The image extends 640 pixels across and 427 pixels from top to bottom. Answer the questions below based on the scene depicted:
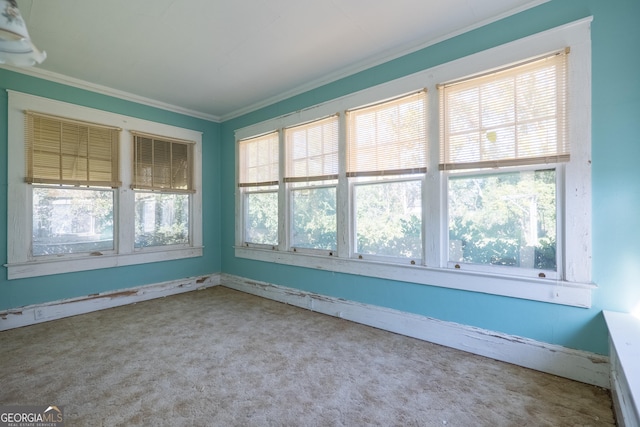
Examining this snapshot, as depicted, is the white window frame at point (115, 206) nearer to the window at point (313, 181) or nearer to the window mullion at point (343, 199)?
the window at point (313, 181)

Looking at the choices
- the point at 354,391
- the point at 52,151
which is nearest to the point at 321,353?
the point at 354,391

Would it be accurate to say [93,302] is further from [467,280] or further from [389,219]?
[467,280]

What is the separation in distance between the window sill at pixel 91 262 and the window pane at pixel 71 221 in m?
0.12

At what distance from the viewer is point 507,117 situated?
243 centimetres

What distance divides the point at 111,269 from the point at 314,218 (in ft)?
9.56

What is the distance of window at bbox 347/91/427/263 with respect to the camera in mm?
2936

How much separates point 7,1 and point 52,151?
109 inches

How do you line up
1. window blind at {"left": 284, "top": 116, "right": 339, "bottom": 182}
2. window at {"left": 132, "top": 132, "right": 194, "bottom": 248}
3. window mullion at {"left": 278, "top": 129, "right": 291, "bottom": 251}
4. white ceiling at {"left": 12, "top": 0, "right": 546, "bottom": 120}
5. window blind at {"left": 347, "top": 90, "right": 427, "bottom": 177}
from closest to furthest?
white ceiling at {"left": 12, "top": 0, "right": 546, "bottom": 120}
window blind at {"left": 347, "top": 90, "right": 427, "bottom": 177}
window blind at {"left": 284, "top": 116, "right": 339, "bottom": 182}
window mullion at {"left": 278, "top": 129, "right": 291, "bottom": 251}
window at {"left": 132, "top": 132, "right": 194, "bottom": 248}

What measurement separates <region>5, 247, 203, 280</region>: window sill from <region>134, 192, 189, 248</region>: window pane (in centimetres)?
15

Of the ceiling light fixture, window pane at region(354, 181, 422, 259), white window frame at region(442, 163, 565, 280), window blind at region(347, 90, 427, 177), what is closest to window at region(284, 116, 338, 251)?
window blind at region(347, 90, 427, 177)

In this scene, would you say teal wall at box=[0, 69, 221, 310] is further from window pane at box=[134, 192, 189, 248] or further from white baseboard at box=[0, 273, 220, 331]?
window pane at box=[134, 192, 189, 248]

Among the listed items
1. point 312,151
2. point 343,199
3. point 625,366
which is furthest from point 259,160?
point 625,366

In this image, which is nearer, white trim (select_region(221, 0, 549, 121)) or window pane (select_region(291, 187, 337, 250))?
white trim (select_region(221, 0, 549, 121))

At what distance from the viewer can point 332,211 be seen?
12.0 ft
